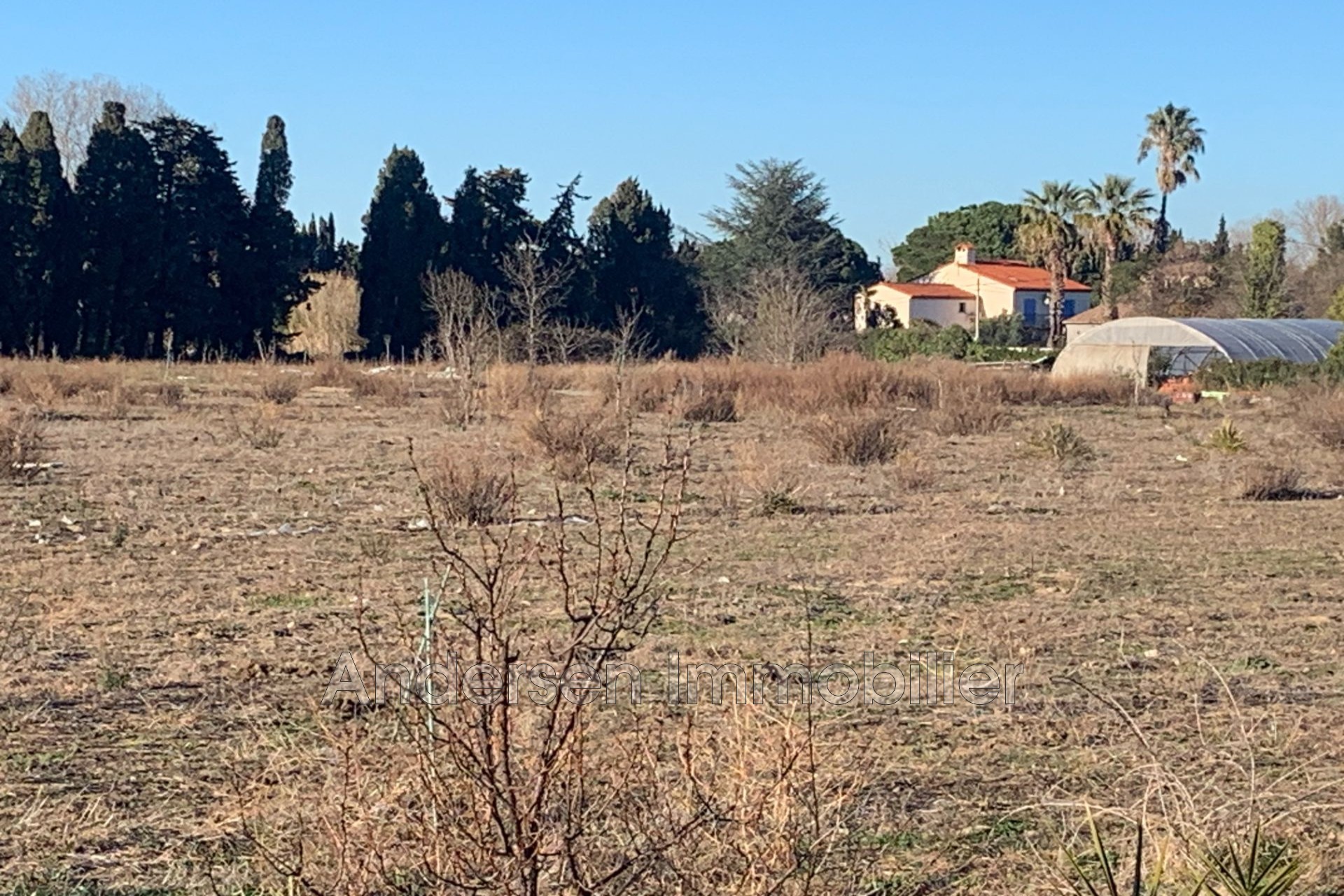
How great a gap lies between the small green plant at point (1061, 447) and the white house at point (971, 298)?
1761 inches

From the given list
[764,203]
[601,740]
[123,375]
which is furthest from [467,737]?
[764,203]

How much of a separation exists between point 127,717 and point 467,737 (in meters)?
3.41

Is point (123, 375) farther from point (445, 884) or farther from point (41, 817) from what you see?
point (445, 884)

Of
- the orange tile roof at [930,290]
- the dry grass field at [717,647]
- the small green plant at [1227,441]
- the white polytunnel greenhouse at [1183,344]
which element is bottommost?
the dry grass field at [717,647]

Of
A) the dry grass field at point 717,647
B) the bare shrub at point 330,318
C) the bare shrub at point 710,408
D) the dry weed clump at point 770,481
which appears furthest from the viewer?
the bare shrub at point 330,318

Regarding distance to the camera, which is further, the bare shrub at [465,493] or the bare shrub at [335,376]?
the bare shrub at [335,376]

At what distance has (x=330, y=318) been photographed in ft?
166

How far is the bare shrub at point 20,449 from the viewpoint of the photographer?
1452 centimetres

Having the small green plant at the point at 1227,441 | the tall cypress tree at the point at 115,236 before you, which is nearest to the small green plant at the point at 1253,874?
the small green plant at the point at 1227,441

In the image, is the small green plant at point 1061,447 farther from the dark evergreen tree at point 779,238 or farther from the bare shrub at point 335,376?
the dark evergreen tree at point 779,238

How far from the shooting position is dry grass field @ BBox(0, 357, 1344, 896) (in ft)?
12.2

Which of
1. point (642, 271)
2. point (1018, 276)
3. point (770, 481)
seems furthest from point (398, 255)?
point (770, 481)

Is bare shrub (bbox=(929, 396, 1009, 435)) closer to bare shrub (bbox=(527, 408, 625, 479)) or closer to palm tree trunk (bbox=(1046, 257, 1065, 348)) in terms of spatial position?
bare shrub (bbox=(527, 408, 625, 479))

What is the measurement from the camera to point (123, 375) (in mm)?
31141
